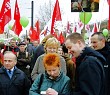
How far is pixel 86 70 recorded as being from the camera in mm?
4203

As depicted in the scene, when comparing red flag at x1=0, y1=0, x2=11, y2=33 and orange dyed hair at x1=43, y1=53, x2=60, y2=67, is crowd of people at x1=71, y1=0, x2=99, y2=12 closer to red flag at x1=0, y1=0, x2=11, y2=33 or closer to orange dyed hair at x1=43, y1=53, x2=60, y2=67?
red flag at x1=0, y1=0, x2=11, y2=33

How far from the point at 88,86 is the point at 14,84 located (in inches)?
73.3

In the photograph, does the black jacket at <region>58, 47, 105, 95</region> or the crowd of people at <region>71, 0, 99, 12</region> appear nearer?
the black jacket at <region>58, 47, 105, 95</region>

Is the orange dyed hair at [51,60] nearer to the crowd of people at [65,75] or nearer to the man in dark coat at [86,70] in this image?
the crowd of people at [65,75]

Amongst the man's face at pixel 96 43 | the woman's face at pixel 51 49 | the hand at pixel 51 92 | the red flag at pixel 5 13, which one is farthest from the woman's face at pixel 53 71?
the red flag at pixel 5 13

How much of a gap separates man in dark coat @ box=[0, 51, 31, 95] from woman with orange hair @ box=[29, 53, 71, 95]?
1.00 metres

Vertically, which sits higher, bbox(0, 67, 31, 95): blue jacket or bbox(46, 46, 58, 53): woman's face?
bbox(46, 46, 58, 53): woman's face

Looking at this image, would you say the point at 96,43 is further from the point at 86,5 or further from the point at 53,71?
the point at 86,5

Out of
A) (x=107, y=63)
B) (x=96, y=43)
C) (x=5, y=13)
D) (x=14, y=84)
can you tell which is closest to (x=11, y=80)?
(x=14, y=84)

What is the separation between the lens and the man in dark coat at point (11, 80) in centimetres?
569

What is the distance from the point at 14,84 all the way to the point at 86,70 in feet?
6.16

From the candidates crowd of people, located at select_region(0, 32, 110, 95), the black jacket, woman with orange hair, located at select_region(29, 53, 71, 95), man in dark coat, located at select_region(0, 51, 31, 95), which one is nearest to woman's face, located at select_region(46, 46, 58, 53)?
crowd of people, located at select_region(0, 32, 110, 95)

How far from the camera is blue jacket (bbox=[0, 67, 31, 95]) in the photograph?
568cm

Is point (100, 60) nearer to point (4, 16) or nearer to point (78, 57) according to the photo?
point (78, 57)
